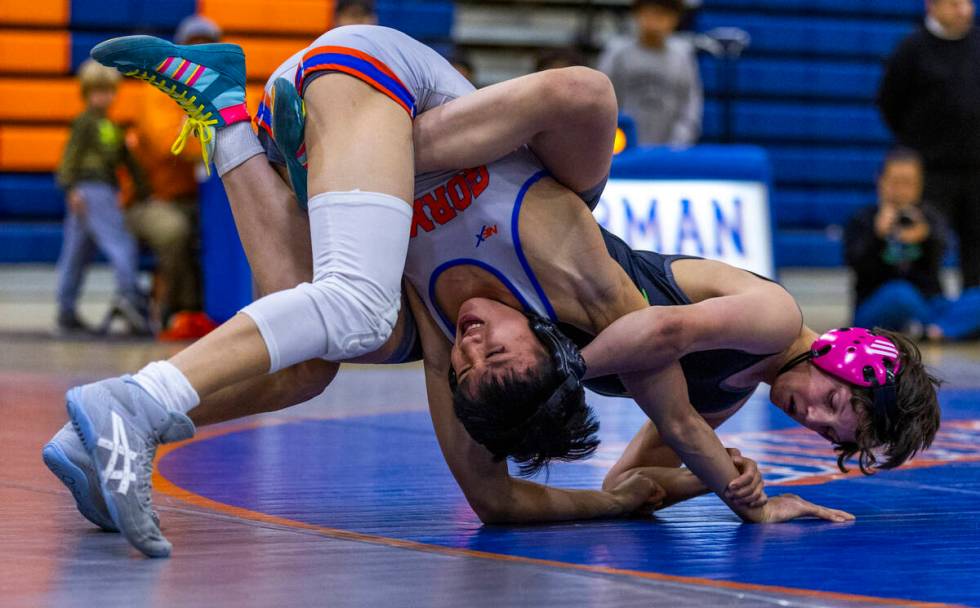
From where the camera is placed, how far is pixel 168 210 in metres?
7.27

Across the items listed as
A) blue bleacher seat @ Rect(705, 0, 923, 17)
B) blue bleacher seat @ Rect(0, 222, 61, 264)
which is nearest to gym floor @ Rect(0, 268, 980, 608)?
blue bleacher seat @ Rect(0, 222, 61, 264)

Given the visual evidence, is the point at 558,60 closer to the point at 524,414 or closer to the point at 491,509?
the point at 491,509

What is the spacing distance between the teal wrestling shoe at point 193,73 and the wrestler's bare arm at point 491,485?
45 centimetres

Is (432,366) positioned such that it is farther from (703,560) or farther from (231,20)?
(231,20)

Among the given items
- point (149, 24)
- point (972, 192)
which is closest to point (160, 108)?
point (149, 24)

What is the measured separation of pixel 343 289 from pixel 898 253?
525cm

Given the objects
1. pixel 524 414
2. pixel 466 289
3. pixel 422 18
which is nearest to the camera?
pixel 524 414

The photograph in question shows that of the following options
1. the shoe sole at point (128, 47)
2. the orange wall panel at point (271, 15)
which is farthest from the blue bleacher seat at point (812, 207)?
the shoe sole at point (128, 47)

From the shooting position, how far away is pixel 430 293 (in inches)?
103

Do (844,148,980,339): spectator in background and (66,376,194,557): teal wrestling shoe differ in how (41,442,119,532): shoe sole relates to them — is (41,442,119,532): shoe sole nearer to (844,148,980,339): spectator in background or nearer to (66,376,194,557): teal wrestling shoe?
(66,376,194,557): teal wrestling shoe

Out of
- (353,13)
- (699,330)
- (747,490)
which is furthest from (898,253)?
(699,330)

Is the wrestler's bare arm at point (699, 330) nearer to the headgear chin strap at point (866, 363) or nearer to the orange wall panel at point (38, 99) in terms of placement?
the headgear chin strap at point (866, 363)

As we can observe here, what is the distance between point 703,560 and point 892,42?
910 centimetres

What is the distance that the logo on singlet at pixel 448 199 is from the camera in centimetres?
257
